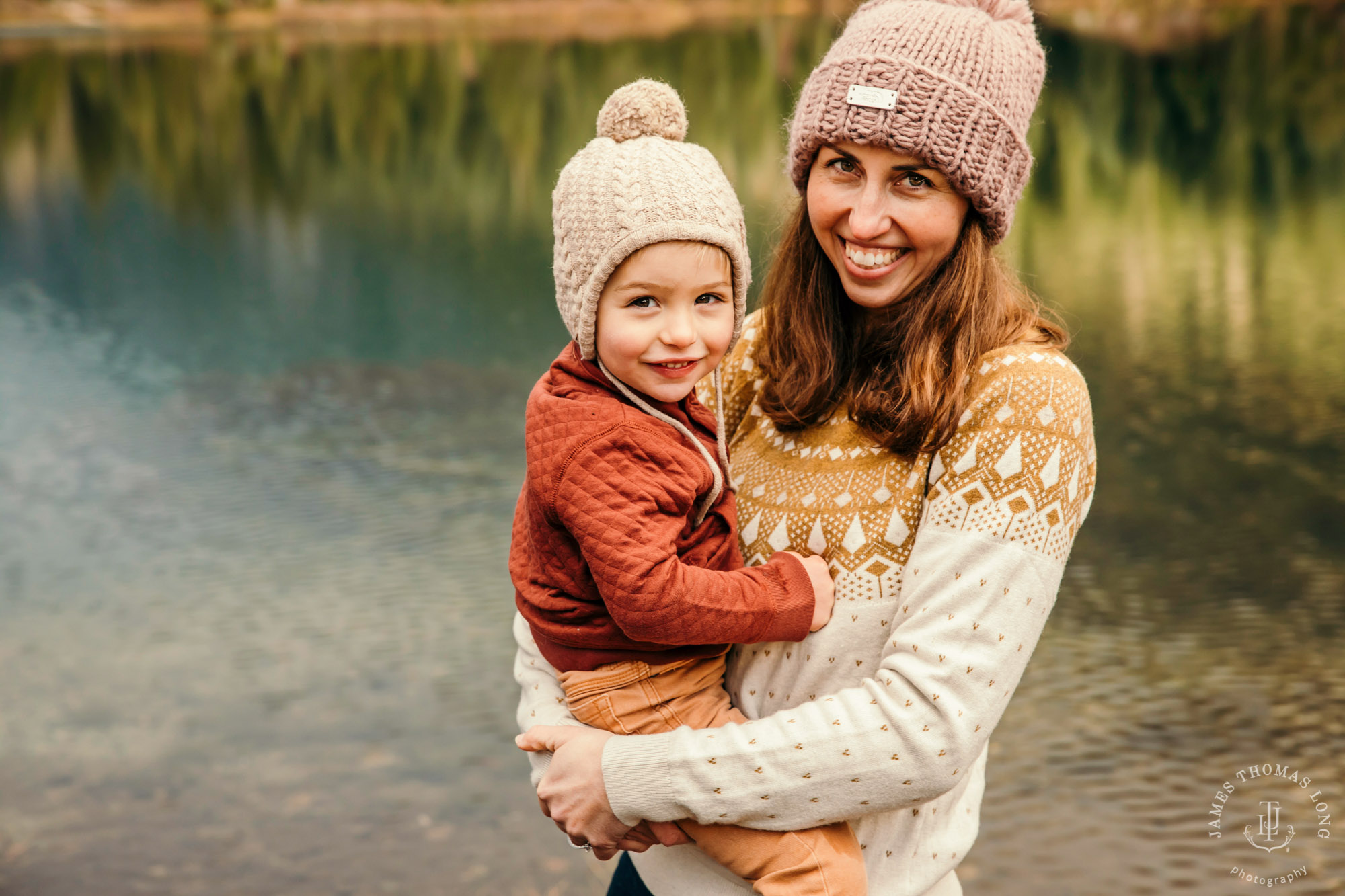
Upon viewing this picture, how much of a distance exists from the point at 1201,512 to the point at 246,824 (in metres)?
4.51

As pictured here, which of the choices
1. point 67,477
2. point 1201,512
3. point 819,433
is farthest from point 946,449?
point 67,477

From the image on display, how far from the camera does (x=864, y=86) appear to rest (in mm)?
1345

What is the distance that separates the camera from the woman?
121 centimetres

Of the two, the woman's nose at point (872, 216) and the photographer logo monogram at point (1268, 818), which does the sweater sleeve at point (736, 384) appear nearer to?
the woman's nose at point (872, 216)

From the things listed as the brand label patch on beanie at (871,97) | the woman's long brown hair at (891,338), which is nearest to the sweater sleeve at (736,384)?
the woman's long brown hair at (891,338)

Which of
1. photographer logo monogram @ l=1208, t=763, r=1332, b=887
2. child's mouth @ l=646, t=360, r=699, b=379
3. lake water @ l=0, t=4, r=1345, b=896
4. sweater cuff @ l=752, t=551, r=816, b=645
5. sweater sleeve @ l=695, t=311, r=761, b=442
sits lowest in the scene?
lake water @ l=0, t=4, r=1345, b=896

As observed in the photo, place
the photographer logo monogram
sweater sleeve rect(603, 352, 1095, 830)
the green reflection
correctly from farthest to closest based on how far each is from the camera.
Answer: the green reflection → the photographer logo monogram → sweater sleeve rect(603, 352, 1095, 830)

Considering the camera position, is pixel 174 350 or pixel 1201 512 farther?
pixel 174 350

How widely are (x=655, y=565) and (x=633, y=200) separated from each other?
0.41 metres

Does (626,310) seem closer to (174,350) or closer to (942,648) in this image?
(942,648)

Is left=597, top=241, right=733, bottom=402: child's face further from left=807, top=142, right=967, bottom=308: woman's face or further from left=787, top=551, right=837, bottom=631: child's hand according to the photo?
left=787, top=551, right=837, bottom=631: child's hand

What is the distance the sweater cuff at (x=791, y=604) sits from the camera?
4.33 feet

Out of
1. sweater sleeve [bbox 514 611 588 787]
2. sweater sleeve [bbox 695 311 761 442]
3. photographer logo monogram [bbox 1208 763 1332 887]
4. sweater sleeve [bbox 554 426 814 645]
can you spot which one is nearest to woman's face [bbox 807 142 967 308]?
sweater sleeve [bbox 695 311 761 442]

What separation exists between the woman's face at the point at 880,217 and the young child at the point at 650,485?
0.40 feet
